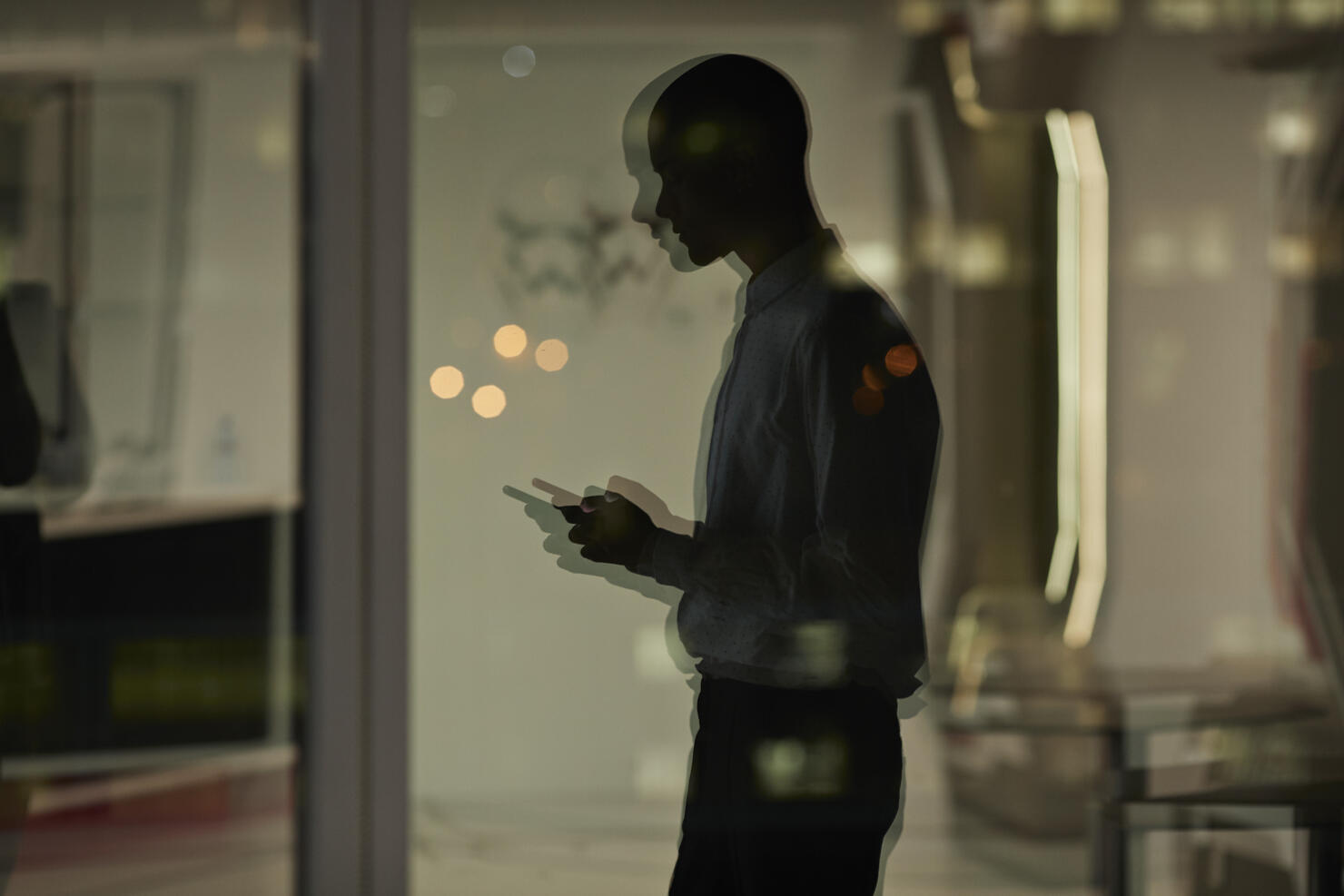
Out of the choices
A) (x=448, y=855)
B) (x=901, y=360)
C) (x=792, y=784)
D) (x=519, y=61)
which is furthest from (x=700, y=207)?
(x=448, y=855)

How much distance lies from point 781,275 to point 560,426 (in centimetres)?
74

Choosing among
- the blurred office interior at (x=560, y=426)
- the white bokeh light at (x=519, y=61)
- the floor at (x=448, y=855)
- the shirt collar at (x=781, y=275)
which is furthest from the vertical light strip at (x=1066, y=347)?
the shirt collar at (x=781, y=275)

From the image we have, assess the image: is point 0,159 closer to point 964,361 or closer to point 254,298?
point 254,298

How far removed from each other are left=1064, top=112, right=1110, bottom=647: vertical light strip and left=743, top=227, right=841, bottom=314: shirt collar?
129 cm

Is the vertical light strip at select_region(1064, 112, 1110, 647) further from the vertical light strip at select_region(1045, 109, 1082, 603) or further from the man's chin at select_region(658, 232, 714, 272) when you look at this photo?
the man's chin at select_region(658, 232, 714, 272)

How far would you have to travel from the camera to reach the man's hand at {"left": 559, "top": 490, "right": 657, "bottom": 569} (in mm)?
1050

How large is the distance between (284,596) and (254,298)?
1.53 feet

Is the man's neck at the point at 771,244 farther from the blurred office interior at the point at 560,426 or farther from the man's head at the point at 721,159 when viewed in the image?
the blurred office interior at the point at 560,426

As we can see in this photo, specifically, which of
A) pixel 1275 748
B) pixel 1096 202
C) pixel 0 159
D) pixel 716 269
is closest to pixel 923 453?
pixel 716 269

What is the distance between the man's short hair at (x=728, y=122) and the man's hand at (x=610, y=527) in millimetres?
324

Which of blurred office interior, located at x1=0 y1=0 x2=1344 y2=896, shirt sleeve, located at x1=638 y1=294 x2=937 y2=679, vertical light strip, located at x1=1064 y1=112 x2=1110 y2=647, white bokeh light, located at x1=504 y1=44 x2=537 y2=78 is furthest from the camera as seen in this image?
vertical light strip, located at x1=1064 y1=112 x2=1110 y2=647

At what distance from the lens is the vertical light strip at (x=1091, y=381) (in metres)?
2.16

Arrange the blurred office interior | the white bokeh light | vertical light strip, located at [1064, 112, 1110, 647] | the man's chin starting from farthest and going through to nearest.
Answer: vertical light strip, located at [1064, 112, 1110, 647] → the white bokeh light → the blurred office interior → the man's chin

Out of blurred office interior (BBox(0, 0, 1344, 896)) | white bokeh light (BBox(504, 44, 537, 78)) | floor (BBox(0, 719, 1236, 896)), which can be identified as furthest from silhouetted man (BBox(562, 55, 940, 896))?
white bokeh light (BBox(504, 44, 537, 78))
